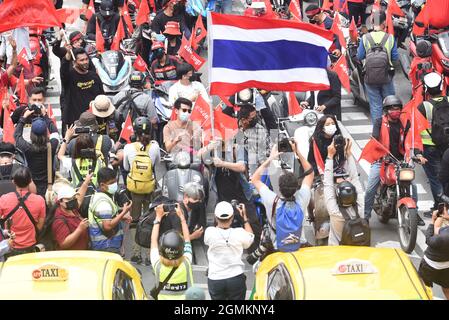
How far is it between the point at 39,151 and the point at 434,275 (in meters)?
5.28

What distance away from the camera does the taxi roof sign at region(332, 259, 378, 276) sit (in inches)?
367

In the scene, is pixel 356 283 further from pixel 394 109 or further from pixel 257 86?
pixel 394 109

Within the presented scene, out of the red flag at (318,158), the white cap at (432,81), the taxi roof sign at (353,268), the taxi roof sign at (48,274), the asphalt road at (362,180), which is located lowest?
the asphalt road at (362,180)

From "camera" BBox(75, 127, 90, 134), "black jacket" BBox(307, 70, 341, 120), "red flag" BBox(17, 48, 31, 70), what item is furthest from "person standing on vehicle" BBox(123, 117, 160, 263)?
"red flag" BBox(17, 48, 31, 70)

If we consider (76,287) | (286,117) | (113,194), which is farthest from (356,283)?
(286,117)

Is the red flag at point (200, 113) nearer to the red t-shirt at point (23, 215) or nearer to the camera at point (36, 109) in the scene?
the camera at point (36, 109)

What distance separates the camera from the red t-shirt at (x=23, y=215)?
11.8m

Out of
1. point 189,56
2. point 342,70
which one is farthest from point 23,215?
point 342,70

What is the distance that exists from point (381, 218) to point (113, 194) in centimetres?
410

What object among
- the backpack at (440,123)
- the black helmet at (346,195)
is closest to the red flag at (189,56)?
the backpack at (440,123)

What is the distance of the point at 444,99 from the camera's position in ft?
47.9

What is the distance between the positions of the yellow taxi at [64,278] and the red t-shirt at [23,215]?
5.85 ft

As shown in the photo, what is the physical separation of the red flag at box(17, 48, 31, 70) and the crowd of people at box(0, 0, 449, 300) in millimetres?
88

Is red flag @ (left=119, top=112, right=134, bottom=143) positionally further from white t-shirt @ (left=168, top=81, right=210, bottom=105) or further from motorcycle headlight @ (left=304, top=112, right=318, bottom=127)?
motorcycle headlight @ (left=304, top=112, right=318, bottom=127)
